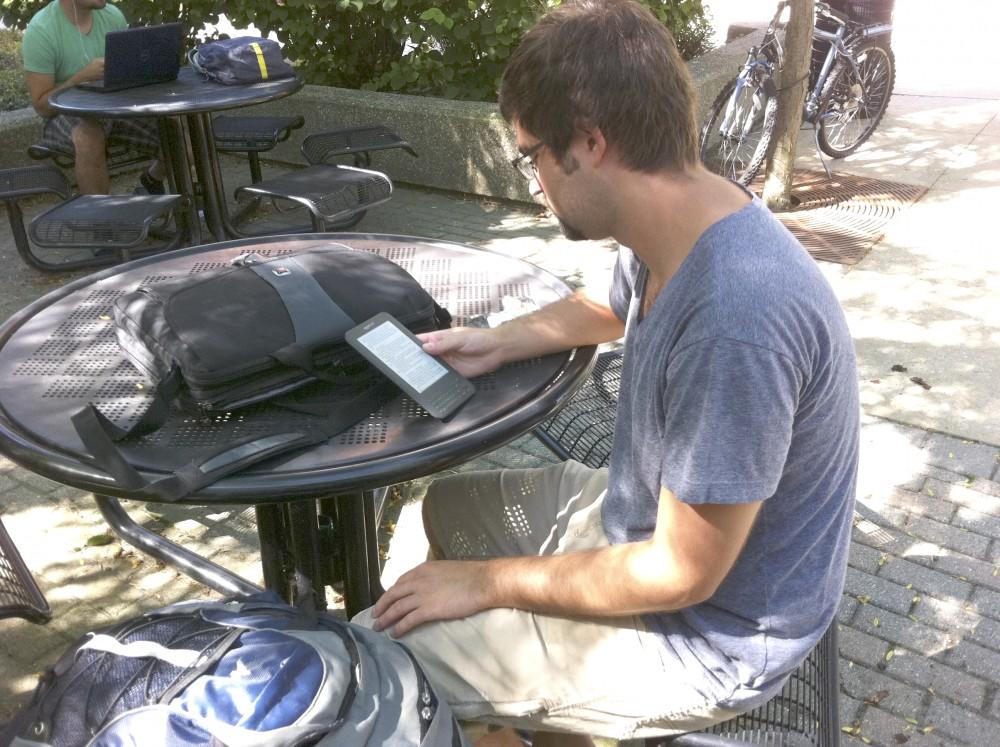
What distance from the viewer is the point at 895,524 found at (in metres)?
3.24

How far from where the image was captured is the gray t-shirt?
53.7 inches

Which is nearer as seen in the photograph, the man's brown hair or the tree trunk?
the man's brown hair

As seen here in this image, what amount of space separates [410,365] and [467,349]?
0.17 metres

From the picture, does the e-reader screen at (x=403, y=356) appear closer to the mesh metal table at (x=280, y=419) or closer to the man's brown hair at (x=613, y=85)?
the mesh metal table at (x=280, y=419)

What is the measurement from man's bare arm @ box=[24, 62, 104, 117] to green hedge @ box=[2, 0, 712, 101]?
2005mm

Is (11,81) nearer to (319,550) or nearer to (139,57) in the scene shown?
(139,57)

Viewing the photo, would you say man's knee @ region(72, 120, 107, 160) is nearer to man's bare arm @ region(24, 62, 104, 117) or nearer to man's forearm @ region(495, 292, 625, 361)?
man's bare arm @ region(24, 62, 104, 117)

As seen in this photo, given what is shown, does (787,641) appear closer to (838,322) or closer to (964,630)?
(838,322)

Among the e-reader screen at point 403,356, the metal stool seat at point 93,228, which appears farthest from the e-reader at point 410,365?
the metal stool seat at point 93,228

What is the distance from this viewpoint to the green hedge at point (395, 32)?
6824 millimetres

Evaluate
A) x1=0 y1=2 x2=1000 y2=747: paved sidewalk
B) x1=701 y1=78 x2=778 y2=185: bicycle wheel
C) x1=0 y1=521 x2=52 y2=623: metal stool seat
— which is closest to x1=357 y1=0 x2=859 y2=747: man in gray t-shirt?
x1=0 y1=2 x2=1000 y2=747: paved sidewalk

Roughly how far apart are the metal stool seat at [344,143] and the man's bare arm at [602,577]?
417 cm

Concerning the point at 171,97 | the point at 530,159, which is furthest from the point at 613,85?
the point at 171,97

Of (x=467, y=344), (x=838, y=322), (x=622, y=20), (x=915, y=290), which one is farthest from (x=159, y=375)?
(x=915, y=290)
